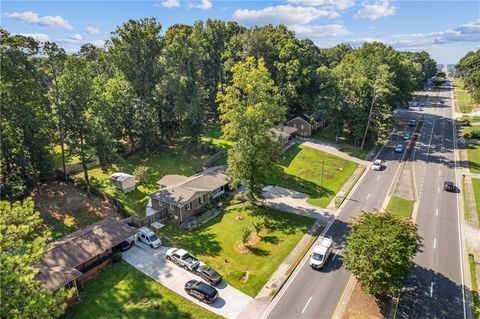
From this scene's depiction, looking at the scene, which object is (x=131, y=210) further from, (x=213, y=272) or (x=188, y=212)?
(x=213, y=272)

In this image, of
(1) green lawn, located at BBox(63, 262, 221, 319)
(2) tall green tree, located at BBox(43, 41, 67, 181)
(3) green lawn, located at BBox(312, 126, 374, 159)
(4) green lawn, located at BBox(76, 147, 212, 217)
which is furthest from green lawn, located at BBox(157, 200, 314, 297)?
(3) green lawn, located at BBox(312, 126, 374, 159)

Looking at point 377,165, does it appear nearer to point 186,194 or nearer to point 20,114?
point 186,194

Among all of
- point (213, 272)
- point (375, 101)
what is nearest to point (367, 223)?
point (213, 272)

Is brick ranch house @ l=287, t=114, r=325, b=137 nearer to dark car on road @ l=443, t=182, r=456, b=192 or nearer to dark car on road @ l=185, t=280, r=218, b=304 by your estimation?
dark car on road @ l=443, t=182, r=456, b=192

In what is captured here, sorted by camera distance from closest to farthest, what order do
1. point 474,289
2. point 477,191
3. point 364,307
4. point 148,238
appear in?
point 364,307
point 474,289
point 148,238
point 477,191

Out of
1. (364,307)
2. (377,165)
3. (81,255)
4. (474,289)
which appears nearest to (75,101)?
(81,255)

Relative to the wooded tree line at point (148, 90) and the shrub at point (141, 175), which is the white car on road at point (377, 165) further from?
the shrub at point (141, 175)
